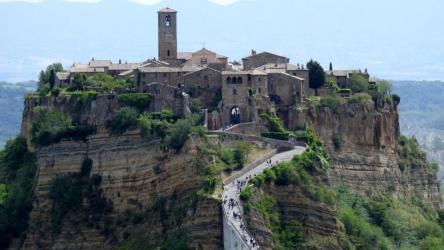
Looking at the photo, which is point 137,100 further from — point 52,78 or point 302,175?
point 302,175

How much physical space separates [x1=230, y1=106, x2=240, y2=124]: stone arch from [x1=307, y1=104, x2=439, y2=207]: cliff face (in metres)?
5.64

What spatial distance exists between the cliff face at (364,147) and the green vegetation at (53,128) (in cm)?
1557

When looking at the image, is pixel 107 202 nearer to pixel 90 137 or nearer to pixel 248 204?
pixel 90 137

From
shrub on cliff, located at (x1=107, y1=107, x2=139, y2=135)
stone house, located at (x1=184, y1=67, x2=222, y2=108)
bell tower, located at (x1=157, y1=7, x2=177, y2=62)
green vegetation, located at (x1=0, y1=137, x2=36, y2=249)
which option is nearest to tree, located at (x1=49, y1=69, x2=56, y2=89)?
green vegetation, located at (x1=0, y1=137, x2=36, y2=249)

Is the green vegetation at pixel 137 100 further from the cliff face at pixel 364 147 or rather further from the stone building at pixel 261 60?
the stone building at pixel 261 60

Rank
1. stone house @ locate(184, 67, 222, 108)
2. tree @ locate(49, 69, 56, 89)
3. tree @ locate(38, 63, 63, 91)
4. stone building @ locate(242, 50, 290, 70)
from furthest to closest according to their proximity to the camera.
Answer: stone building @ locate(242, 50, 290, 70) → tree @ locate(38, 63, 63, 91) → tree @ locate(49, 69, 56, 89) → stone house @ locate(184, 67, 222, 108)

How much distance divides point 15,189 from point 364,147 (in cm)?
2472

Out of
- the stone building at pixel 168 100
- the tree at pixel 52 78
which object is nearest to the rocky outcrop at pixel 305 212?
the stone building at pixel 168 100

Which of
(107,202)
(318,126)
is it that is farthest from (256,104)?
(107,202)

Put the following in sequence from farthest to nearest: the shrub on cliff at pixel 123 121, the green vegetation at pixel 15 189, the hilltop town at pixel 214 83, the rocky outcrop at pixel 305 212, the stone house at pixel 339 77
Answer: the stone house at pixel 339 77
the green vegetation at pixel 15 189
the hilltop town at pixel 214 83
the shrub on cliff at pixel 123 121
the rocky outcrop at pixel 305 212

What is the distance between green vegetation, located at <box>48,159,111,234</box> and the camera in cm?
8994

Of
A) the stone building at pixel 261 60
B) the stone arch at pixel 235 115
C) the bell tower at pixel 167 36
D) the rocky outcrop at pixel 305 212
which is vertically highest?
the bell tower at pixel 167 36

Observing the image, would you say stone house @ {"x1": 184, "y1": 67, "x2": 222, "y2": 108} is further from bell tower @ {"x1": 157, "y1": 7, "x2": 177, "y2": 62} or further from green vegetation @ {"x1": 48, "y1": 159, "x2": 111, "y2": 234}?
green vegetation @ {"x1": 48, "y1": 159, "x2": 111, "y2": 234}

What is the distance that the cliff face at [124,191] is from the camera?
276ft
